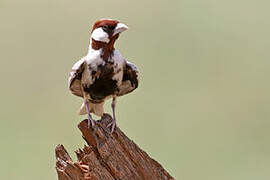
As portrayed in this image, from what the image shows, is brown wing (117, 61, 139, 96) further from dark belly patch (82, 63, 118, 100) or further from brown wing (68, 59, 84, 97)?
brown wing (68, 59, 84, 97)

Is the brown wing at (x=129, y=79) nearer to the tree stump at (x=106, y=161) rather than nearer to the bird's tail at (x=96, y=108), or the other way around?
the bird's tail at (x=96, y=108)

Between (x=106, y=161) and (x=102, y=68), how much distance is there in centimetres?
77

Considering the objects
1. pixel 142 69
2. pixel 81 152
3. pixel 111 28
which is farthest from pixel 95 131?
pixel 142 69

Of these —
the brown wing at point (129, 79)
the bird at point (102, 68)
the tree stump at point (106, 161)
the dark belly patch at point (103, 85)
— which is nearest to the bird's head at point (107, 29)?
the bird at point (102, 68)

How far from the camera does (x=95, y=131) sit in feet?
18.4

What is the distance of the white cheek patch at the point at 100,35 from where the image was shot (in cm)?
573

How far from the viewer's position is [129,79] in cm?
605

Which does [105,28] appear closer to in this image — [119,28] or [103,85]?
[119,28]

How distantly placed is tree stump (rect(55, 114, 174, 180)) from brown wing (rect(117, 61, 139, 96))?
464 mm

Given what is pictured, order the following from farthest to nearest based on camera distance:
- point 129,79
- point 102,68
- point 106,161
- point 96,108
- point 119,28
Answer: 1. point 96,108
2. point 129,79
3. point 102,68
4. point 119,28
5. point 106,161

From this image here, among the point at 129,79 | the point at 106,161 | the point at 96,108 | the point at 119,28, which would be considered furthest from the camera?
the point at 96,108

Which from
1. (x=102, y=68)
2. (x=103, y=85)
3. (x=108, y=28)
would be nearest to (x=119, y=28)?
(x=108, y=28)

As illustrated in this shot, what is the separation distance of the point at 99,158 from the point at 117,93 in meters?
0.72

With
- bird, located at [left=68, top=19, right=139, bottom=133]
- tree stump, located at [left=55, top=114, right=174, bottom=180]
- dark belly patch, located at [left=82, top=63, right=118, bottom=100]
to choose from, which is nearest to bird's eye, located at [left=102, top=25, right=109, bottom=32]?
bird, located at [left=68, top=19, right=139, bottom=133]
